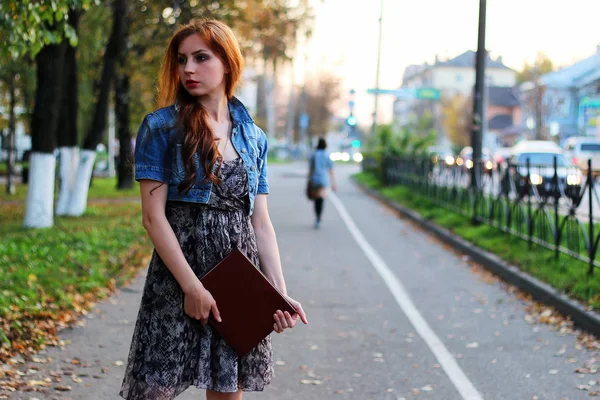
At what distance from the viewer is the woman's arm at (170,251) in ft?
10.2

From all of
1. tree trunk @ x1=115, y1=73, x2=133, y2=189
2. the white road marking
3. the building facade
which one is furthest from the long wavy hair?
the building facade

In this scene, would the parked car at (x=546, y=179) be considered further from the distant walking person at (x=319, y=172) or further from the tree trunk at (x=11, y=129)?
the tree trunk at (x=11, y=129)

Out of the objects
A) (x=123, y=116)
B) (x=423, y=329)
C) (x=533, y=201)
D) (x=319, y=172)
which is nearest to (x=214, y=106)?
(x=423, y=329)

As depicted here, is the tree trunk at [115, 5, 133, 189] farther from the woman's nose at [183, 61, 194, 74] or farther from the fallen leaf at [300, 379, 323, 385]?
the woman's nose at [183, 61, 194, 74]

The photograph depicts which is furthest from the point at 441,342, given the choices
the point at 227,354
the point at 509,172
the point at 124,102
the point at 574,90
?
the point at 574,90

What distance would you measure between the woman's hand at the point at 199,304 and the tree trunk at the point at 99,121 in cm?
1520

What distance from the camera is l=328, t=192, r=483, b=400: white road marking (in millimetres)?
6168

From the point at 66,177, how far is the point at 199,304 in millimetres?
15685

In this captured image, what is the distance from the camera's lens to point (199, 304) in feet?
10.3

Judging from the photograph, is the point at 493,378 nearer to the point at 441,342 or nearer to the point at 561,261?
the point at 441,342

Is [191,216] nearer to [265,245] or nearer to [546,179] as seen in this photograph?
[265,245]

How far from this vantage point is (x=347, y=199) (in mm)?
29266

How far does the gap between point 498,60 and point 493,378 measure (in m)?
127

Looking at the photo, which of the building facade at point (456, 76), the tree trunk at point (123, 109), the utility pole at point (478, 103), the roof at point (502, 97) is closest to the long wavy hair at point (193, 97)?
the utility pole at point (478, 103)
